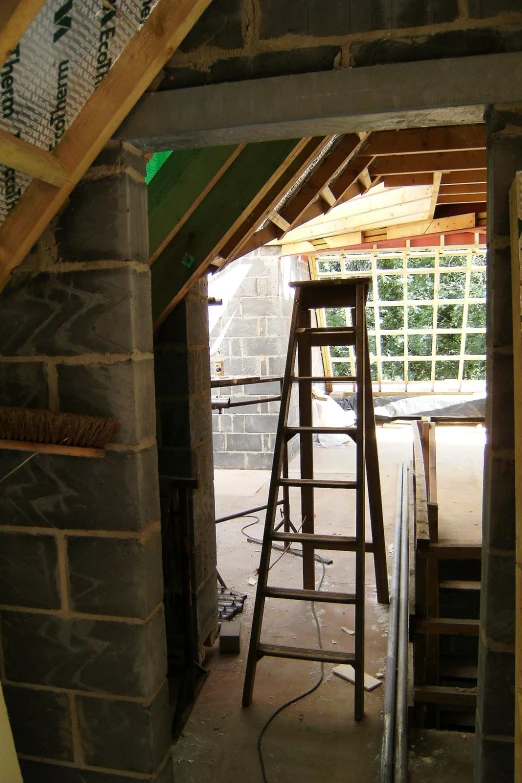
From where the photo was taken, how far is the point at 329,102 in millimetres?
1492

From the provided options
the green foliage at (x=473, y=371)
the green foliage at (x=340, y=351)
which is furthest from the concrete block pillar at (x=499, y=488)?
the green foliage at (x=473, y=371)

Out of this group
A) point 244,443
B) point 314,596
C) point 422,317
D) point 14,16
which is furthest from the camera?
point 422,317

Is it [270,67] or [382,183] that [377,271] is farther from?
[270,67]

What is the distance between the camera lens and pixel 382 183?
184 inches

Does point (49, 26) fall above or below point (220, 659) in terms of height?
above

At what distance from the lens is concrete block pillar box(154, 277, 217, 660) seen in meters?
2.96

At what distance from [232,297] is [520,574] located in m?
5.77

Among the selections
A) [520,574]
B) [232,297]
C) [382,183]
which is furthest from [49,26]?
[232,297]

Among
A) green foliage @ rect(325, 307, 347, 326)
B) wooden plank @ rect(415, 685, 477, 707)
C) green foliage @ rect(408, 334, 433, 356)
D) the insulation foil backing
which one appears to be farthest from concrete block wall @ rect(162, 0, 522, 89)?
green foliage @ rect(408, 334, 433, 356)

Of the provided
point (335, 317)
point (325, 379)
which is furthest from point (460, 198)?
point (335, 317)

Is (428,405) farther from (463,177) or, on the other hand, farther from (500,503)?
(500,503)

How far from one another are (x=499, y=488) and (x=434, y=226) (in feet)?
16.9

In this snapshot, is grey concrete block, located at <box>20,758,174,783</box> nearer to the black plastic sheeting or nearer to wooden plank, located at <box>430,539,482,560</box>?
wooden plank, located at <box>430,539,482,560</box>

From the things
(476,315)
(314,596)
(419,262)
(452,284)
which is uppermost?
(419,262)
